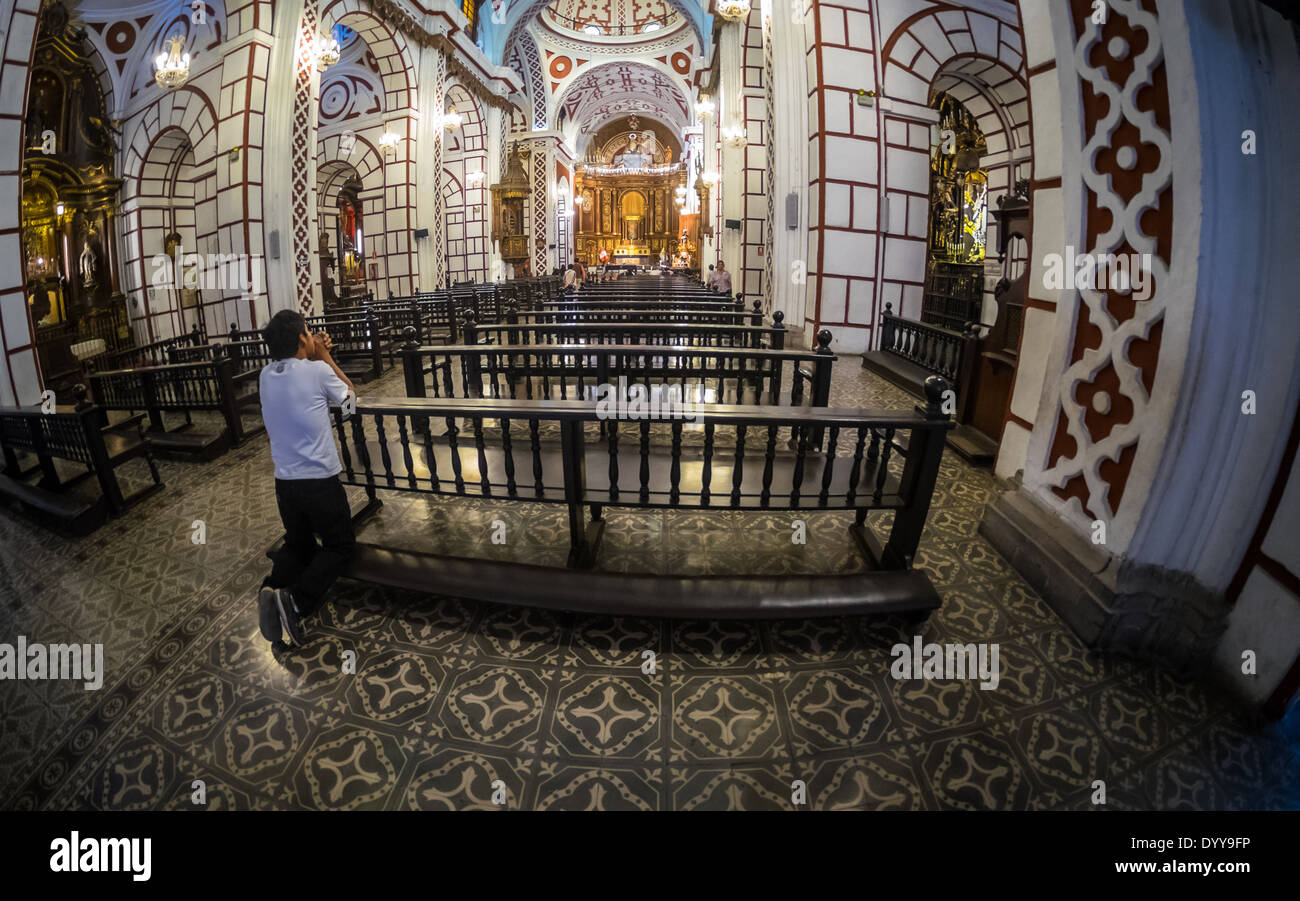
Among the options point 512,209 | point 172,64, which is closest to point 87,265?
point 172,64

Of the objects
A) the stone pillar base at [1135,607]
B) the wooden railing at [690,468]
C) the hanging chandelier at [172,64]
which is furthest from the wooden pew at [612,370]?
the hanging chandelier at [172,64]

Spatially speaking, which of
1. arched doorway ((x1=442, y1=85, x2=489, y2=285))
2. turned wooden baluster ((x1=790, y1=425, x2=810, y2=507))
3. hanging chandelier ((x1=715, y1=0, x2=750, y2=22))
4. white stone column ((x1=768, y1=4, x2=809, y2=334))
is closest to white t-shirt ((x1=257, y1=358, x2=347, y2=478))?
turned wooden baluster ((x1=790, y1=425, x2=810, y2=507))

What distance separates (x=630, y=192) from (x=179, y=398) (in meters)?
32.4

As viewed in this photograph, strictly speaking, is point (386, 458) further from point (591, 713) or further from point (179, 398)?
point (179, 398)

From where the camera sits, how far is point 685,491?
2.72 metres

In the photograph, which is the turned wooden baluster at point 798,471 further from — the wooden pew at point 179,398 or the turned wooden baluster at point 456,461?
the wooden pew at point 179,398

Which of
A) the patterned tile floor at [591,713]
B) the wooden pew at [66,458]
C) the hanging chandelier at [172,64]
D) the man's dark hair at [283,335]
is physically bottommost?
the patterned tile floor at [591,713]

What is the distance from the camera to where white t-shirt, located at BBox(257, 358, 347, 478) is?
2229mm

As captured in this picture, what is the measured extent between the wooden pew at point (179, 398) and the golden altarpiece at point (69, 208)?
678cm

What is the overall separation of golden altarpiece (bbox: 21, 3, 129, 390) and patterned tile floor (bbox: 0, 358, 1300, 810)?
11685mm

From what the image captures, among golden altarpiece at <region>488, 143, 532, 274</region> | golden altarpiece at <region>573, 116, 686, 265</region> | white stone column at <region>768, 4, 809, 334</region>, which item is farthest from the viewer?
golden altarpiece at <region>573, 116, 686, 265</region>

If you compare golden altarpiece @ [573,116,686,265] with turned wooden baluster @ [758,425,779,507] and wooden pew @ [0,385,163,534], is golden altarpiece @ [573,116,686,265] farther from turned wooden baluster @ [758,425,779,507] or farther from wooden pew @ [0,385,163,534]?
turned wooden baluster @ [758,425,779,507]

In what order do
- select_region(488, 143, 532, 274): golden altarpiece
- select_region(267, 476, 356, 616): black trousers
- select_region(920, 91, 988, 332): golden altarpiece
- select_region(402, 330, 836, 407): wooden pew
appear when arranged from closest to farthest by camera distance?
select_region(267, 476, 356, 616): black trousers, select_region(402, 330, 836, 407): wooden pew, select_region(920, 91, 988, 332): golden altarpiece, select_region(488, 143, 532, 274): golden altarpiece

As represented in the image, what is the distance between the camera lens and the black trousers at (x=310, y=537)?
2342mm
